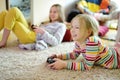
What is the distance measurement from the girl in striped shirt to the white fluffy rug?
0.15ft

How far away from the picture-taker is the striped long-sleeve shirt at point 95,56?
1561mm

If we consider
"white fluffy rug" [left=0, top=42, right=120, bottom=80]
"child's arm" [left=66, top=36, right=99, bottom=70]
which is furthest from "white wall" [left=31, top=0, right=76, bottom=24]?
"child's arm" [left=66, top=36, right=99, bottom=70]

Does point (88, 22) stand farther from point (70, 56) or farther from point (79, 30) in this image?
point (70, 56)

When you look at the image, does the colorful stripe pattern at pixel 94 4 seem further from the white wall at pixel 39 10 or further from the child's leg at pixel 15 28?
the child's leg at pixel 15 28

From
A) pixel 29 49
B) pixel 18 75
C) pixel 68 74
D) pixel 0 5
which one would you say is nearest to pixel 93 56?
pixel 68 74

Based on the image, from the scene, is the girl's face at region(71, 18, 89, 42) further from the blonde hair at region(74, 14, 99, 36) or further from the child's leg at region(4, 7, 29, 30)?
the child's leg at region(4, 7, 29, 30)

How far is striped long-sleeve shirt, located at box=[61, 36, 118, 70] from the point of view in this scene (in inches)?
61.4

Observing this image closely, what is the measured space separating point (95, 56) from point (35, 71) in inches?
17.9

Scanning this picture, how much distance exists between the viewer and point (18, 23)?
2150 millimetres

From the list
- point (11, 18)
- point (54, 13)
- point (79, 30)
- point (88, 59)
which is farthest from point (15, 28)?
point (88, 59)

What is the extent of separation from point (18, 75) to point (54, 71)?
0.87 ft

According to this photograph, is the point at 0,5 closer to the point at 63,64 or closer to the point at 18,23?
the point at 18,23

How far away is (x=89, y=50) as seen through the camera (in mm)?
1562

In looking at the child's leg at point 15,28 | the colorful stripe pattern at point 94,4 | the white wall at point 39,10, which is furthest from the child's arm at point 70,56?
the colorful stripe pattern at point 94,4
